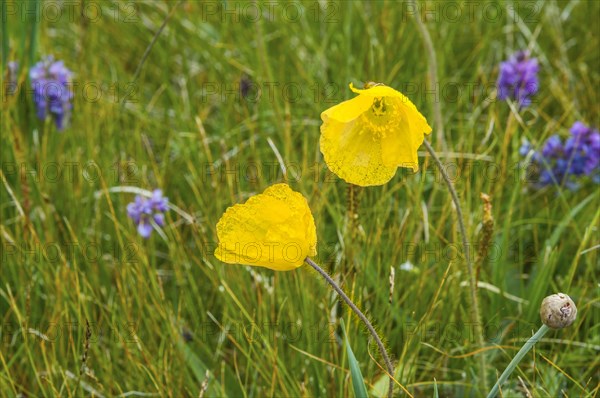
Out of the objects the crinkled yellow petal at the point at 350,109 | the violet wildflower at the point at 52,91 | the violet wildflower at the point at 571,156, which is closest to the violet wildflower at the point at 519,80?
the violet wildflower at the point at 571,156

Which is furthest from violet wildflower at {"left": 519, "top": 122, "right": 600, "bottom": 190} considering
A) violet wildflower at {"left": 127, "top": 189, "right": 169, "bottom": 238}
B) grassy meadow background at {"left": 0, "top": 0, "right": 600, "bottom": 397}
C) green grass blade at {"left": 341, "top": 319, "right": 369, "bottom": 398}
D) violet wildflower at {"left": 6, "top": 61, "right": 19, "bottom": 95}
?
violet wildflower at {"left": 6, "top": 61, "right": 19, "bottom": 95}

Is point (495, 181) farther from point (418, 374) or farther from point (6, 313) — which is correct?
point (6, 313)

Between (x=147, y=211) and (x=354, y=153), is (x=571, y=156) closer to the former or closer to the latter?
(x=354, y=153)

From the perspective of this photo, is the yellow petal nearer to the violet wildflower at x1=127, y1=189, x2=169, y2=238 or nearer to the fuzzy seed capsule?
the fuzzy seed capsule

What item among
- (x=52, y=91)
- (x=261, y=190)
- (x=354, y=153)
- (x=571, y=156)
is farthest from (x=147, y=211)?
(x=571, y=156)

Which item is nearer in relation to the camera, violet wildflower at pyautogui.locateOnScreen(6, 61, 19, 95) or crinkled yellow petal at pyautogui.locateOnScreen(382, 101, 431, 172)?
crinkled yellow petal at pyautogui.locateOnScreen(382, 101, 431, 172)

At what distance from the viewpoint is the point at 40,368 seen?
1.78 meters

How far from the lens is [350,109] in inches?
51.5

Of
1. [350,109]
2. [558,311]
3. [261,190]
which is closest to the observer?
[558,311]

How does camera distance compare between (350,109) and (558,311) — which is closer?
(558,311)

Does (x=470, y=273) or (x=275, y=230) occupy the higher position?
(x=275, y=230)

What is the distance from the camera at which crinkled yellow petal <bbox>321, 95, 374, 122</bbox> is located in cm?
129

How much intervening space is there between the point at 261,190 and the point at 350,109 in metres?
0.76

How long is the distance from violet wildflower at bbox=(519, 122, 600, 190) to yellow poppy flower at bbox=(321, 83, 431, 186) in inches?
30.4
